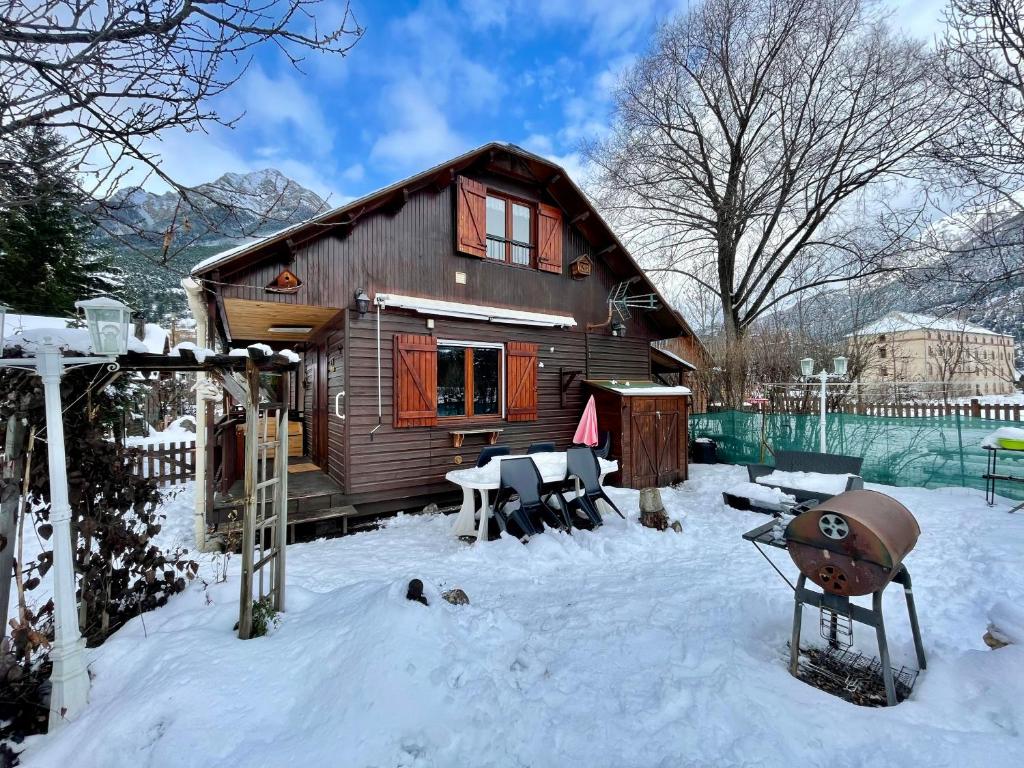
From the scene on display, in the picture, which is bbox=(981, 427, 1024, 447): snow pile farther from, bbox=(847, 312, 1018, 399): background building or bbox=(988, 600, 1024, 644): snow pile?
bbox=(847, 312, 1018, 399): background building

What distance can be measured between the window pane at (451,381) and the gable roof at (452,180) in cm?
216

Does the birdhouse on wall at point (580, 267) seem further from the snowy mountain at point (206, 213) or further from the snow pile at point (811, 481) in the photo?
the snowy mountain at point (206, 213)

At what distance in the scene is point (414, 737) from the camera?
1942 millimetres

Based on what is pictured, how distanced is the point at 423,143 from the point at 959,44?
685 centimetres

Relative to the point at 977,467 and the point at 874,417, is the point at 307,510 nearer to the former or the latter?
the point at 874,417

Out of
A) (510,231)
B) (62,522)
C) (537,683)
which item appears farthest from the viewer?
(510,231)

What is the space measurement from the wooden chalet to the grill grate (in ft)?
15.3

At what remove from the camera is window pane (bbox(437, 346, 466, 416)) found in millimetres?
6379

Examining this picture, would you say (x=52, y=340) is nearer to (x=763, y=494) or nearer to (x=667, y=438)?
(x=763, y=494)

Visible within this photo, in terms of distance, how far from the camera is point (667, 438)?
7.86 meters

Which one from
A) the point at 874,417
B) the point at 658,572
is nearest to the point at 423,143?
the point at 658,572

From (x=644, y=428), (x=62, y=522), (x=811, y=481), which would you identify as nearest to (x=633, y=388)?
(x=644, y=428)

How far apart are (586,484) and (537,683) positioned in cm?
309

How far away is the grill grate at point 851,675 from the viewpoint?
226 centimetres
